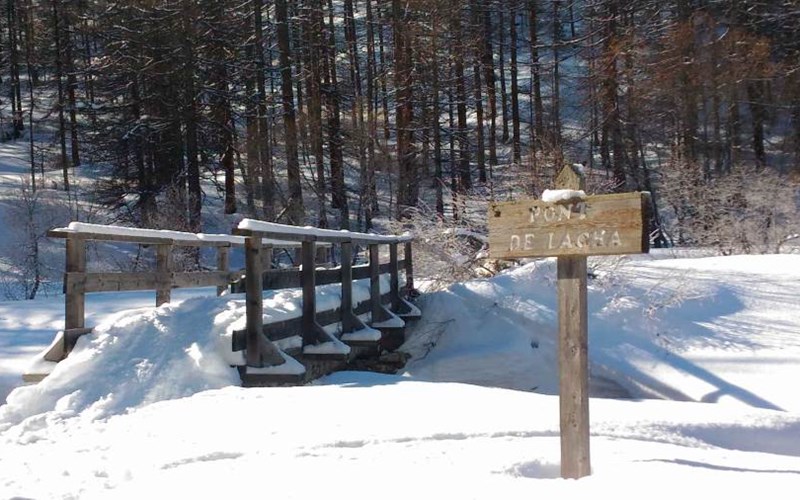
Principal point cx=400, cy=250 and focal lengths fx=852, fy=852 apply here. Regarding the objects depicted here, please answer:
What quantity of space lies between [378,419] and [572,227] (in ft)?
7.04

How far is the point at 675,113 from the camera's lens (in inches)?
1087

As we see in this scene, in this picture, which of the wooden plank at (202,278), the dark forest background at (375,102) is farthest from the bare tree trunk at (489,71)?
the wooden plank at (202,278)

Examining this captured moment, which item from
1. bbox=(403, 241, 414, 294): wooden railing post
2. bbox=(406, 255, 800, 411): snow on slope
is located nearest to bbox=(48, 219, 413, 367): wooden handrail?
bbox=(406, 255, 800, 411): snow on slope

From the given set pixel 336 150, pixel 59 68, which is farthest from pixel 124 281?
pixel 59 68

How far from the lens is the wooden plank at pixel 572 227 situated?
4.41 metres

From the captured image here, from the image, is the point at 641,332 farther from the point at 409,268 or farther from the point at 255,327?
the point at 255,327

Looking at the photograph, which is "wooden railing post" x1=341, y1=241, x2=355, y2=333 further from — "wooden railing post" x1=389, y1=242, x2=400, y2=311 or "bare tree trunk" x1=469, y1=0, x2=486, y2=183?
"bare tree trunk" x1=469, y1=0, x2=486, y2=183

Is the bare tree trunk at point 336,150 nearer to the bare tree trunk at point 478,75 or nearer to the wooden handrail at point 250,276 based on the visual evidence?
the bare tree trunk at point 478,75

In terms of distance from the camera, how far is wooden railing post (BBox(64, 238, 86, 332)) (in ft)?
23.7

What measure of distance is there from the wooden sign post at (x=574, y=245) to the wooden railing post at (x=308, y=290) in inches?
169

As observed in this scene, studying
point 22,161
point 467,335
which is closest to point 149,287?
point 467,335

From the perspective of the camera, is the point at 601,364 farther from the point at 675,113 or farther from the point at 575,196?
the point at 675,113

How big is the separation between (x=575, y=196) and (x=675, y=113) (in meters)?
24.7

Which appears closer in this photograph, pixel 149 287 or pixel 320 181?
→ pixel 149 287
